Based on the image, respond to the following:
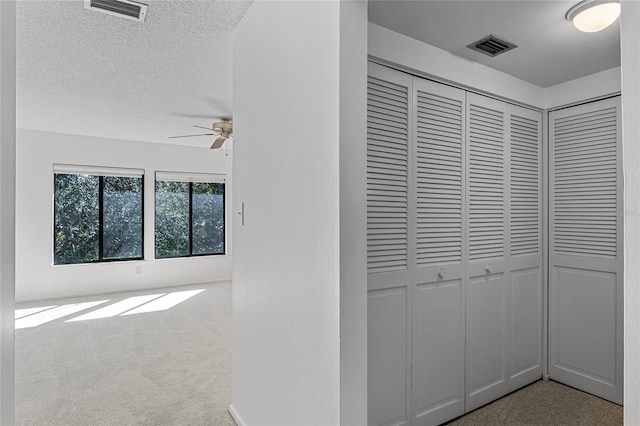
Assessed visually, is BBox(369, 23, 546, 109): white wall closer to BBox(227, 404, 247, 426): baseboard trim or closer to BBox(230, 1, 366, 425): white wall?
BBox(230, 1, 366, 425): white wall

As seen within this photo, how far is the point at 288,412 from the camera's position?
1641 mm

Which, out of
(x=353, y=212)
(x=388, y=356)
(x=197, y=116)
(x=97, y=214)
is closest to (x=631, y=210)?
(x=353, y=212)

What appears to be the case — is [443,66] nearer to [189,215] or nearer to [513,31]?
[513,31]

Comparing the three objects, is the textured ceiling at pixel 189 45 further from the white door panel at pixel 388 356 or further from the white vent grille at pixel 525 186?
the white door panel at pixel 388 356

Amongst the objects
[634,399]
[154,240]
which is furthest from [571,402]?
[154,240]

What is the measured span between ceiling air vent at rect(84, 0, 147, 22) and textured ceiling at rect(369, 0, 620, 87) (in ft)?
4.27

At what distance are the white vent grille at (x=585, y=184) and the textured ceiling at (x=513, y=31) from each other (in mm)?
390

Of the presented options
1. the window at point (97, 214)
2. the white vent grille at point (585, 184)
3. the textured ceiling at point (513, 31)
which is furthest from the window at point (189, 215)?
the white vent grille at point (585, 184)

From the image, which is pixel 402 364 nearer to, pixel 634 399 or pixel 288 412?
pixel 288 412

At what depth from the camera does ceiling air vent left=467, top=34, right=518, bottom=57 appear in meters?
2.05

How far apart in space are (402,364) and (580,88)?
2.29 m

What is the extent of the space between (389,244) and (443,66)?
110cm

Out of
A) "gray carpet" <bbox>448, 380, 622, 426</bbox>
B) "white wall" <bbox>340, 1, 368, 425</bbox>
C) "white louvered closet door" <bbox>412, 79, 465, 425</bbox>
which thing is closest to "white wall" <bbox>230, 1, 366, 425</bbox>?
"white wall" <bbox>340, 1, 368, 425</bbox>

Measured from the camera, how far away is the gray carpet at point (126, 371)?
241 centimetres
